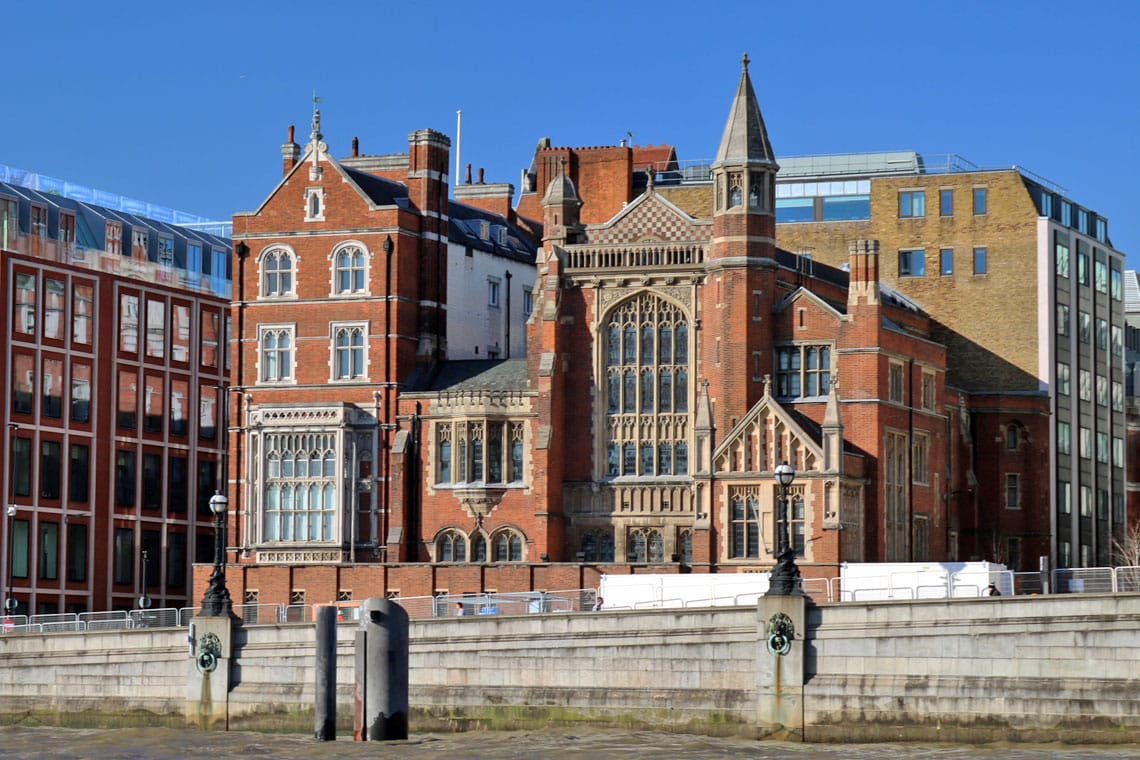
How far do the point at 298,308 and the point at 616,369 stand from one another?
12.5 metres

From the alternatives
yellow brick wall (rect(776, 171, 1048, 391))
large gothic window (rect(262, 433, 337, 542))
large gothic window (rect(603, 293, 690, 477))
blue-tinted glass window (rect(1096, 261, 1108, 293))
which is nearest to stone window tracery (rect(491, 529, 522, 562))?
large gothic window (rect(603, 293, 690, 477))

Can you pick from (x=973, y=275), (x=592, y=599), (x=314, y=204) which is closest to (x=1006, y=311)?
(x=973, y=275)

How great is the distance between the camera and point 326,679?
64.3m

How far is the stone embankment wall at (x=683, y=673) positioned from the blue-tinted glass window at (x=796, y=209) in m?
44.2

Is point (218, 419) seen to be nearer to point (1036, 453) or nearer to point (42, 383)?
point (42, 383)

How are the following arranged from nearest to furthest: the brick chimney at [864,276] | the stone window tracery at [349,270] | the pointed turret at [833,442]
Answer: the pointed turret at [833,442], the brick chimney at [864,276], the stone window tracery at [349,270]

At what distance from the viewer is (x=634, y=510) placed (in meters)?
87.9

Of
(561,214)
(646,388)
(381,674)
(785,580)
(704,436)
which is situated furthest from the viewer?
(561,214)

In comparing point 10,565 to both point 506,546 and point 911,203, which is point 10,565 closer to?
point 506,546

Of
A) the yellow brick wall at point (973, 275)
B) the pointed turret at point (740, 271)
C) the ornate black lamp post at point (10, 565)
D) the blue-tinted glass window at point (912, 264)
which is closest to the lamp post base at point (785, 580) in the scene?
the pointed turret at point (740, 271)

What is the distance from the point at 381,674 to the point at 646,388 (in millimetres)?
28792

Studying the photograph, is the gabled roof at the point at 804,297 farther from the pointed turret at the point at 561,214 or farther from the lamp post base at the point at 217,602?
the lamp post base at the point at 217,602

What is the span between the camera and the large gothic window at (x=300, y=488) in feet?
296

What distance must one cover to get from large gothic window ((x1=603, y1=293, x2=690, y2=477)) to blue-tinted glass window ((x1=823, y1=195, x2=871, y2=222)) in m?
21.9
